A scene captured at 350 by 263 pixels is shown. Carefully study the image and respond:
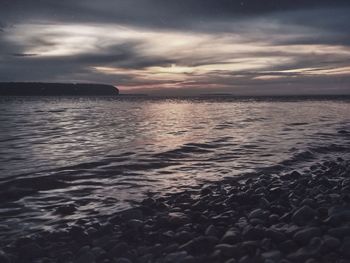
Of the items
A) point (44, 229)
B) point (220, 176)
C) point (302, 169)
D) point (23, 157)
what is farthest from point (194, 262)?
point (23, 157)

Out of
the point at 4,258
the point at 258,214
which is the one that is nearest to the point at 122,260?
the point at 4,258

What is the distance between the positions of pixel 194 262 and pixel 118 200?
3719mm

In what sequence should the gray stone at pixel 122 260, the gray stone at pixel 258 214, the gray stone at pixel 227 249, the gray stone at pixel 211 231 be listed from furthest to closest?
the gray stone at pixel 258 214 < the gray stone at pixel 211 231 < the gray stone at pixel 227 249 < the gray stone at pixel 122 260

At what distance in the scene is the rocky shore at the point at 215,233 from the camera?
5102 mm

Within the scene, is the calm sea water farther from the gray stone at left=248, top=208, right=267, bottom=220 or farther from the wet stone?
the wet stone

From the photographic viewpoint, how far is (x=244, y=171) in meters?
11.4

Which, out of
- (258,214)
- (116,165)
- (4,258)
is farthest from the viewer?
(116,165)

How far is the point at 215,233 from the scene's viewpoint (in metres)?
5.85

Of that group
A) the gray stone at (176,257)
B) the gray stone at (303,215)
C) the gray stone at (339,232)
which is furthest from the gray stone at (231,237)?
the gray stone at (339,232)

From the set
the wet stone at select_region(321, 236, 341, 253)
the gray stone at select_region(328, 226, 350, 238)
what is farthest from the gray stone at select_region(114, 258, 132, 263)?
the gray stone at select_region(328, 226, 350, 238)

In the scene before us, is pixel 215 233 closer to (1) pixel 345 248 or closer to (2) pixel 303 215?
(2) pixel 303 215

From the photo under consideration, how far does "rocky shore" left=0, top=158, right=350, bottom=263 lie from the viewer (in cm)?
510

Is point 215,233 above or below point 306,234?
below

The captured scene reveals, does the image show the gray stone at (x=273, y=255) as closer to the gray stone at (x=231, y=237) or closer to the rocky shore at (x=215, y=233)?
the rocky shore at (x=215, y=233)
